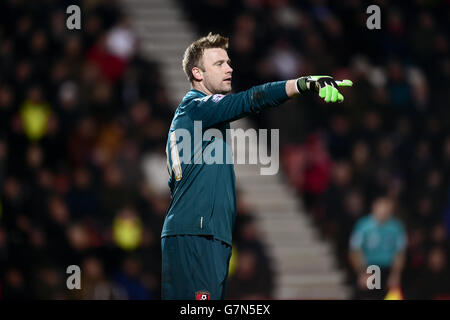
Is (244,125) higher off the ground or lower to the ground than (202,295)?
higher

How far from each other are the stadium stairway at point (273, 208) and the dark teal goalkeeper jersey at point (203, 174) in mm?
5476

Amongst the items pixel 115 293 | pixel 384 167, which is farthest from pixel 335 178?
pixel 115 293

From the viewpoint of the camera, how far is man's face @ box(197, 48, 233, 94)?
20.6ft

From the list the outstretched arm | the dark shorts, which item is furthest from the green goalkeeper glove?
the dark shorts

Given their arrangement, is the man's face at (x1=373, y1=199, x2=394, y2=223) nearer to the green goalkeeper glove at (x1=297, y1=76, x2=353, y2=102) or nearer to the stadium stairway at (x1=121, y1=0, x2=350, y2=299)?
the stadium stairway at (x1=121, y1=0, x2=350, y2=299)

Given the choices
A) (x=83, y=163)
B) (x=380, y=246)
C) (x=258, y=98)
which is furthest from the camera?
(x=83, y=163)

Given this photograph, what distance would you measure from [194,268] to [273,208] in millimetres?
6794

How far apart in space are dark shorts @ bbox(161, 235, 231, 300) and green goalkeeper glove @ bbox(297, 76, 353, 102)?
1.15 m

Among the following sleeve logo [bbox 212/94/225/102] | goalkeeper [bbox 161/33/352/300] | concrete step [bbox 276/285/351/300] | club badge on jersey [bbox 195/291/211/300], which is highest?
sleeve logo [bbox 212/94/225/102]

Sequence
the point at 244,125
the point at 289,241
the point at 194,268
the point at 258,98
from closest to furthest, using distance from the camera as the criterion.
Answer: the point at 258,98
the point at 194,268
the point at 289,241
the point at 244,125

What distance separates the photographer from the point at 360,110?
42.0 ft

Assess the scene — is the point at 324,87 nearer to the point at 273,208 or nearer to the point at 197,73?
the point at 197,73

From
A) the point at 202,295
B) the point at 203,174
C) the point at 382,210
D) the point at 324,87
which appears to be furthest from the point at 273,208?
the point at 324,87
